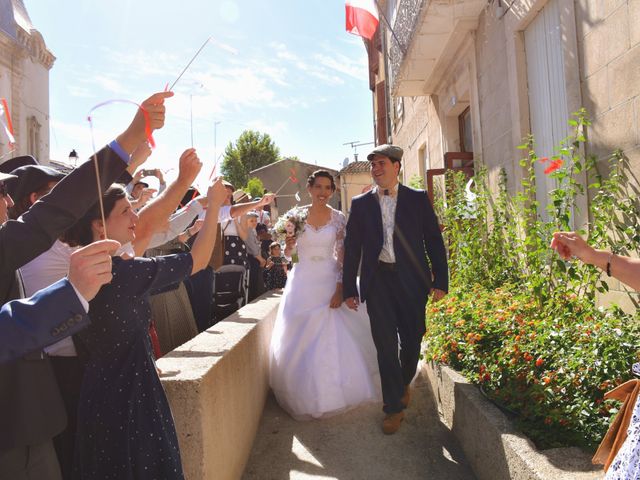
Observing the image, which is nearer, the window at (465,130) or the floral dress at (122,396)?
the floral dress at (122,396)

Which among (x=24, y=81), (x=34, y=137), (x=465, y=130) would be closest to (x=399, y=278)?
(x=465, y=130)

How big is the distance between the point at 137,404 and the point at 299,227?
120 inches

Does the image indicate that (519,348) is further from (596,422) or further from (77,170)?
(77,170)

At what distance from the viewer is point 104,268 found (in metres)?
1.38

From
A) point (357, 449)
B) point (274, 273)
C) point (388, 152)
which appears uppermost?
point (388, 152)

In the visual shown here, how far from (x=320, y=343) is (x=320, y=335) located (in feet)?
0.25

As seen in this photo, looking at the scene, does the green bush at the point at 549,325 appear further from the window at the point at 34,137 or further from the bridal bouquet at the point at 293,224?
the window at the point at 34,137

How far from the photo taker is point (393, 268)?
411 centimetres

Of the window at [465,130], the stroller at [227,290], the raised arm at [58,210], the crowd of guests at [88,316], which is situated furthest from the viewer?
the window at [465,130]

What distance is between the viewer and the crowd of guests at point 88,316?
1.36m

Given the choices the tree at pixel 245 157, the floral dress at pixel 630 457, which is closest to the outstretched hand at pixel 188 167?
the floral dress at pixel 630 457

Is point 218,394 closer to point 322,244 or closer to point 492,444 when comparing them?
point 492,444

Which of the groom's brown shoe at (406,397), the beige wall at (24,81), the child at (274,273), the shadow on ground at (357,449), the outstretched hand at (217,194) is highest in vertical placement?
the beige wall at (24,81)

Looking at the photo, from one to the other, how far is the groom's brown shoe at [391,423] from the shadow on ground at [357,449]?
41 mm
